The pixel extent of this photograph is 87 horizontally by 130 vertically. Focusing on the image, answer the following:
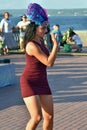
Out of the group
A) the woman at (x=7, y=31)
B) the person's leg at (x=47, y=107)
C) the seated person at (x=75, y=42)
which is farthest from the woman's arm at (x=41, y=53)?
the seated person at (x=75, y=42)

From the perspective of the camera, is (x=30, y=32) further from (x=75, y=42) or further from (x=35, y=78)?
(x=75, y=42)

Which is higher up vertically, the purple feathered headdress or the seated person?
the purple feathered headdress

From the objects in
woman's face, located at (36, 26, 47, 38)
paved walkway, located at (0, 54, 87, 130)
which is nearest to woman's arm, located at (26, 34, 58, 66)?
woman's face, located at (36, 26, 47, 38)

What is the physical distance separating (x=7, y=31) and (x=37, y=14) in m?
13.9

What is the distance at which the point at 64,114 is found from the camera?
8266mm

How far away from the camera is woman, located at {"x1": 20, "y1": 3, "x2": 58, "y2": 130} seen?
5535 millimetres

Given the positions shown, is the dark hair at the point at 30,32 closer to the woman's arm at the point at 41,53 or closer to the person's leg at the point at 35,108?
the woman's arm at the point at 41,53

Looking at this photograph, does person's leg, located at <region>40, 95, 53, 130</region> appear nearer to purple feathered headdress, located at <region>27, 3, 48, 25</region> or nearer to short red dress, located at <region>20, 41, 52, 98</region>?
short red dress, located at <region>20, 41, 52, 98</region>

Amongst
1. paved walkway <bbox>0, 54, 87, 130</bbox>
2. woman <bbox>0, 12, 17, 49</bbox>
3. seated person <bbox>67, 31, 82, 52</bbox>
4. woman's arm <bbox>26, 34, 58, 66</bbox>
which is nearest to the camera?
woman's arm <bbox>26, 34, 58, 66</bbox>

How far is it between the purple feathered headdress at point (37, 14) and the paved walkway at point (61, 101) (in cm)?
223

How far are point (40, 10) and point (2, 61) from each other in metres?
6.48

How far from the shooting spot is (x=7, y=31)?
1939cm

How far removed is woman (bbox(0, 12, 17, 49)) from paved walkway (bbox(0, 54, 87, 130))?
12.7 ft

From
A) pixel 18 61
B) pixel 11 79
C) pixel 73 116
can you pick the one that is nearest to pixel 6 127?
pixel 73 116
